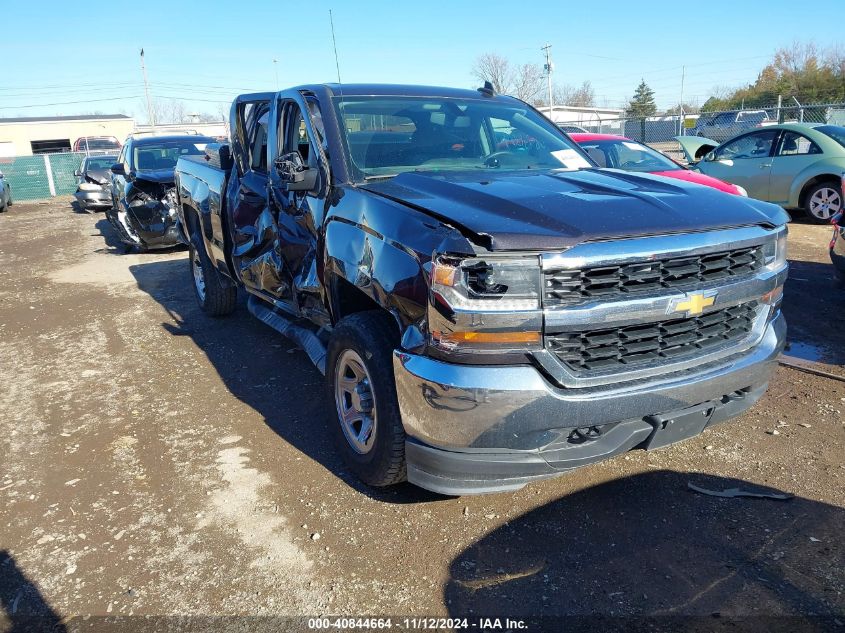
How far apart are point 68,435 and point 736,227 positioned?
4.18 m

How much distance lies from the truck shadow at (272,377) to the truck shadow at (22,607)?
1.47 metres

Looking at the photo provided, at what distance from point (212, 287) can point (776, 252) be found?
17.1 feet

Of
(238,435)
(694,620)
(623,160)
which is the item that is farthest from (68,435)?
(623,160)

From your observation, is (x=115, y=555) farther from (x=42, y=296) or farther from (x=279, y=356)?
(x=42, y=296)

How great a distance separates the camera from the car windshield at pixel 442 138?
12.8ft

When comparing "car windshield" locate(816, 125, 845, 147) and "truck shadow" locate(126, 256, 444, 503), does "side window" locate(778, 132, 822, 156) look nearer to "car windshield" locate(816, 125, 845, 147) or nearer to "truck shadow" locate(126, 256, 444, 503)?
"car windshield" locate(816, 125, 845, 147)

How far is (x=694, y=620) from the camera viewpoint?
99.3 inches


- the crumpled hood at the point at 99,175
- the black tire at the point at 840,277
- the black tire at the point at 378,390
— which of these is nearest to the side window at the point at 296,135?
the black tire at the point at 378,390

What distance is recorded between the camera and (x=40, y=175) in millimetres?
26312

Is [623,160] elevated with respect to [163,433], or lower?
elevated

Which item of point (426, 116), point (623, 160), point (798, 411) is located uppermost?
point (426, 116)

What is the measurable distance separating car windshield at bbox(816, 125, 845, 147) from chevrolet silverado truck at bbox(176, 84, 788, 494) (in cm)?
871

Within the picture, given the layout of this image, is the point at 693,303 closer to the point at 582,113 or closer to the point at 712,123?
the point at 712,123

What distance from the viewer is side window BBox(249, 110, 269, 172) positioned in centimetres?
495
